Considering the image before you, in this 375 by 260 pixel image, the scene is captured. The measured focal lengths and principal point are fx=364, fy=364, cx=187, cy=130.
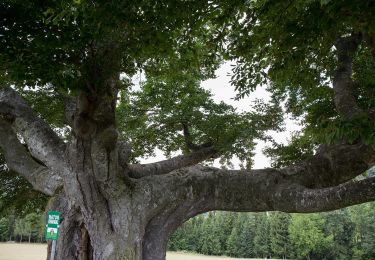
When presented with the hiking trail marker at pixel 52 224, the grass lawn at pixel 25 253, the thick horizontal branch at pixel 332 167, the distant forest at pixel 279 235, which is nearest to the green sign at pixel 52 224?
the hiking trail marker at pixel 52 224

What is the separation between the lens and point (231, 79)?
644cm

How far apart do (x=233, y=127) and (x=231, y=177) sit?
2.49 m

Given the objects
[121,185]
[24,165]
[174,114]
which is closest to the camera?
[121,185]

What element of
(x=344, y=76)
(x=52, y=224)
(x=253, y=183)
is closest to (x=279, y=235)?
(x=344, y=76)

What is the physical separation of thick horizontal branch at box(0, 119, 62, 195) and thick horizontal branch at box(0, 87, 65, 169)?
0.45 metres

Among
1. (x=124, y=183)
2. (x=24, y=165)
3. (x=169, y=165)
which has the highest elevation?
(x=169, y=165)

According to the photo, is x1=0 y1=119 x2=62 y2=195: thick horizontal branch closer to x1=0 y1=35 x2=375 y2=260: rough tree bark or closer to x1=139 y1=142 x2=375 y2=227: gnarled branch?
x1=0 y1=35 x2=375 y2=260: rough tree bark

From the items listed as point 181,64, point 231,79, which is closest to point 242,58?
point 231,79

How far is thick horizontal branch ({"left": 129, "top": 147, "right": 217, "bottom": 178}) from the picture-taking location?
8570 mm

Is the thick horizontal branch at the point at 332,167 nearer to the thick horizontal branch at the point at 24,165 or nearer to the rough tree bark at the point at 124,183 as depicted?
the rough tree bark at the point at 124,183

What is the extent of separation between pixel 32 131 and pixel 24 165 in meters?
0.99

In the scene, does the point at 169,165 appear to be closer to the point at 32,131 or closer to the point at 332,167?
the point at 32,131

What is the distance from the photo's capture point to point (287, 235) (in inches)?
2231

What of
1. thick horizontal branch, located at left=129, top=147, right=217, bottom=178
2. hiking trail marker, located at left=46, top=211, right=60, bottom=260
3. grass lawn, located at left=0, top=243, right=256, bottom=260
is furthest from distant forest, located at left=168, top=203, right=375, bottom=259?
hiking trail marker, located at left=46, top=211, right=60, bottom=260
